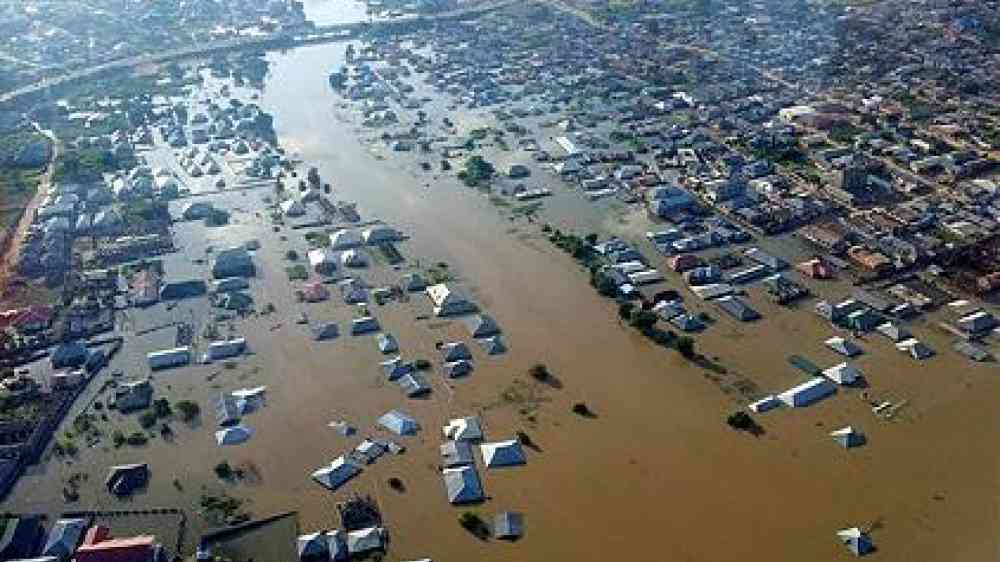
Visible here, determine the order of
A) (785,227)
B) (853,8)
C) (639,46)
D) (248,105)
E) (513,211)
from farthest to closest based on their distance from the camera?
(853,8)
(639,46)
(248,105)
(513,211)
(785,227)

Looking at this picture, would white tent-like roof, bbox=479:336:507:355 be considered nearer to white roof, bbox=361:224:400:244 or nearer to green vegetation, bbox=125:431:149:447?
white roof, bbox=361:224:400:244

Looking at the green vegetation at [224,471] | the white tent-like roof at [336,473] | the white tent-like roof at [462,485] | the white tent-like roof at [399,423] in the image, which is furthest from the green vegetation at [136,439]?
the white tent-like roof at [462,485]

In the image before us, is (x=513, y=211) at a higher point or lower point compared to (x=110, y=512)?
higher

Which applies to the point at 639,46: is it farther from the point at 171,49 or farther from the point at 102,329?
the point at 102,329

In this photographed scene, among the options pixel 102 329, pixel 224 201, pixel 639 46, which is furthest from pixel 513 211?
pixel 639 46

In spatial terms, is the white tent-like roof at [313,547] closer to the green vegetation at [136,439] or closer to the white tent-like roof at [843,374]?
the green vegetation at [136,439]

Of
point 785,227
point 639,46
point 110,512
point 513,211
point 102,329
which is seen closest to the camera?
point 110,512

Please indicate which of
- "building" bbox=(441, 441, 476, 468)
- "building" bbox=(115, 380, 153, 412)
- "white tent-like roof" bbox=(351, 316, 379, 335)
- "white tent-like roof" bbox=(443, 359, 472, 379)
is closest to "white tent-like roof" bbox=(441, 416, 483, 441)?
"building" bbox=(441, 441, 476, 468)
